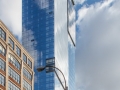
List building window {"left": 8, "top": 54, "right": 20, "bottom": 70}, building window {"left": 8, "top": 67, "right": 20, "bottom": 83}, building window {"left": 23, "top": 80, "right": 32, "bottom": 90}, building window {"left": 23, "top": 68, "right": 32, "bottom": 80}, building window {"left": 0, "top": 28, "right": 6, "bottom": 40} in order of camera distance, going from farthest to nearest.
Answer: building window {"left": 23, "top": 68, "right": 32, "bottom": 80} → building window {"left": 23, "top": 80, "right": 32, "bottom": 90} → building window {"left": 8, "top": 54, "right": 20, "bottom": 70} → building window {"left": 8, "top": 67, "right": 20, "bottom": 83} → building window {"left": 0, "top": 28, "right": 6, "bottom": 40}

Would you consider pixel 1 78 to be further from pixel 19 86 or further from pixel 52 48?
pixel 52 48

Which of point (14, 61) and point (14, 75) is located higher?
point (14, 61)

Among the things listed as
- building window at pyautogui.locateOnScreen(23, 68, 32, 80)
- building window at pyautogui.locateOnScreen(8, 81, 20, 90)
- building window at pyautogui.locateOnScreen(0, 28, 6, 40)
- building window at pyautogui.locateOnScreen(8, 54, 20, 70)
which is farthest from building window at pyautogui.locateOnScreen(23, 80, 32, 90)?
building window at pyautogui.locateOnScreen(0, 28, 6, 40)

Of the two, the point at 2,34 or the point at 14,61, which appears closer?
the point at 2,34

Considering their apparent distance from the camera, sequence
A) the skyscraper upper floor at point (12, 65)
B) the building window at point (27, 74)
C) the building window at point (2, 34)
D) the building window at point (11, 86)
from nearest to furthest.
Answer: the skyscraper upper floor at point (12, 65), the building window at point (2, 34), the building window at point (11, 86), the building window at point (27, 74)

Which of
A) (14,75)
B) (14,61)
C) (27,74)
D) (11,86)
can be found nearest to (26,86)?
(27,74)

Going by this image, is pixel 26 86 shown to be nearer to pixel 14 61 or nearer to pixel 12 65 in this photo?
pixel 14 61

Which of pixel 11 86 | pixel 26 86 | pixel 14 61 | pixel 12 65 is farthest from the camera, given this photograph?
pixel 26 86

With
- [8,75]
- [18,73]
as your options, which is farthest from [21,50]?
[8,75]

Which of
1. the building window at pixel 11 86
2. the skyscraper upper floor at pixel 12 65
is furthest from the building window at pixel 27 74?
the building window at pixel 11 86

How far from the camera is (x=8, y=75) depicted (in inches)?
2926

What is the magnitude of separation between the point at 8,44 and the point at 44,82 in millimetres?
119923

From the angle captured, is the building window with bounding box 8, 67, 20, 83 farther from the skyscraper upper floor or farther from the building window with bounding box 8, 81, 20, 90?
the building window with bounding box 8, 81, 20, 90

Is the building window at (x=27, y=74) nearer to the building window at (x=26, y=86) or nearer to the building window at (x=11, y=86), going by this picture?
the building window at (x=26, y=86)
